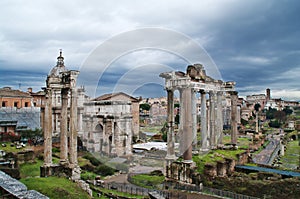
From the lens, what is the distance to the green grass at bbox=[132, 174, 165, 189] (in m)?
21.0

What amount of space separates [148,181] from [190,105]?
6.87 meters

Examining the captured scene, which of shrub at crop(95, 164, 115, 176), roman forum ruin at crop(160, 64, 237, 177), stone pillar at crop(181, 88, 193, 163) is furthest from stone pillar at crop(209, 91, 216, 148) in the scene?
shrub at crop(95, 164, 115, 176)

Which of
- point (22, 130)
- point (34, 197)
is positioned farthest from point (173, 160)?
point (22, 130)

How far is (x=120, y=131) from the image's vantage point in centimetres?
3766

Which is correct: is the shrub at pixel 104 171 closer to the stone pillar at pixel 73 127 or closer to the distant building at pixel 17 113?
the stone pillar at pixel 73 127

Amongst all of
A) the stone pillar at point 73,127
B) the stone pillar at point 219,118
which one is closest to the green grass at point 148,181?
the stone pillar at point 73,127

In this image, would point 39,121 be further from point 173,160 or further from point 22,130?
point 173,160

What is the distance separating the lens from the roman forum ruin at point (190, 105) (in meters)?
20.8

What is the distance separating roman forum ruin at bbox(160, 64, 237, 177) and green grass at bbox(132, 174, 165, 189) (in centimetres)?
119

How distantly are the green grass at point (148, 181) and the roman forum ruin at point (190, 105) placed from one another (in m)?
1.19

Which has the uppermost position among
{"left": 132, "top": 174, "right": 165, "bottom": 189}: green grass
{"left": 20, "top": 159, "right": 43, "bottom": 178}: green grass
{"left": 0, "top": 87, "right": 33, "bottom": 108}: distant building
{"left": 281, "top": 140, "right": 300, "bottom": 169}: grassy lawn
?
{"left": 0, "top": 87, "right": 33, "bottom": 108}: distant building

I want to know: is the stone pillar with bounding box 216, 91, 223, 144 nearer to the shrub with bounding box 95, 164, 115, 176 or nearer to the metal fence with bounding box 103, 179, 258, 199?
the metal fence with bounding box 103, 179, 258, 199

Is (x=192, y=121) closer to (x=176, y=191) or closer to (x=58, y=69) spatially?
(x=176, y=191)

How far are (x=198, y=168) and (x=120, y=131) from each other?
17.9 metres
